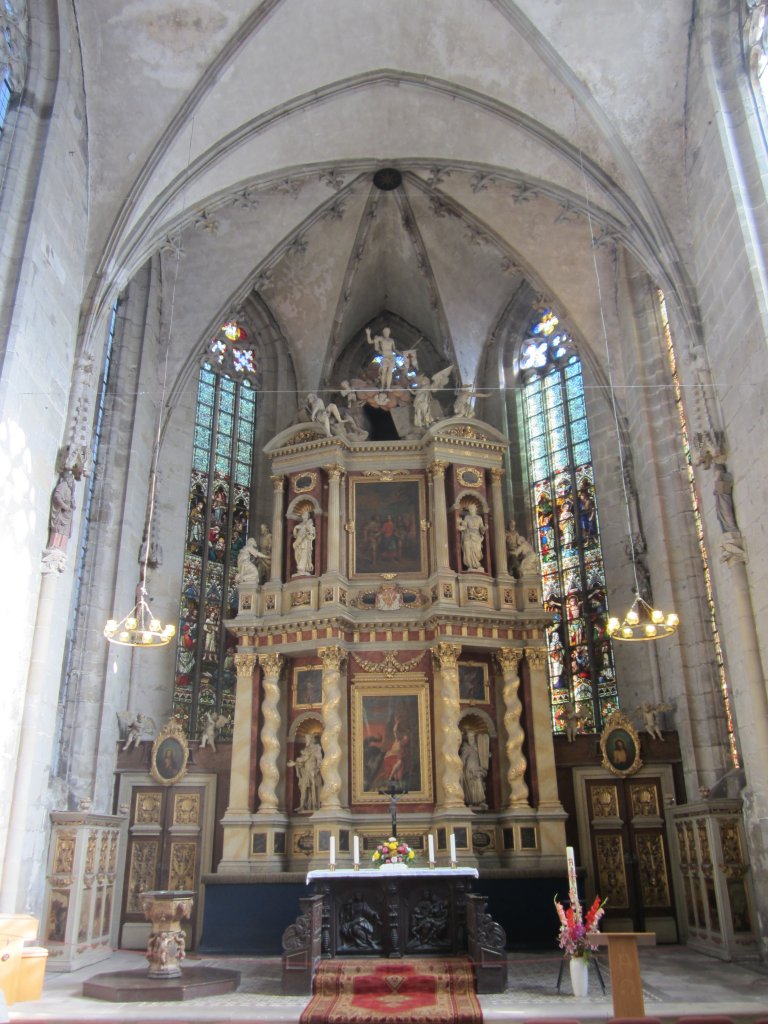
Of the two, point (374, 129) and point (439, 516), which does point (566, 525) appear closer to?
point (439, 516)

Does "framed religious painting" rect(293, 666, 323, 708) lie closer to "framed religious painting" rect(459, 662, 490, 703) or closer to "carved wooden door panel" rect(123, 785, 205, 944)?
"carved wooden door panel" rect(123, 785, 205, 944)

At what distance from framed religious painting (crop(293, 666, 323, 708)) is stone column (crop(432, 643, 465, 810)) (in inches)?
83.5

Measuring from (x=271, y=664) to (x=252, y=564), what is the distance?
207cm

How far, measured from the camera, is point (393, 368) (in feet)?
63.4

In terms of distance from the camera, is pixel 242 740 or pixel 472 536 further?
pixel 472 536

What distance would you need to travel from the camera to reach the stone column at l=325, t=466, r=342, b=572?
17.1 m

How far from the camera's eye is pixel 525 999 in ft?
32.7

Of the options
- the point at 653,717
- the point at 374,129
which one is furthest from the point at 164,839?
the point at 374,129

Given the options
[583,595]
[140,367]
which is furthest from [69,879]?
[583,595]

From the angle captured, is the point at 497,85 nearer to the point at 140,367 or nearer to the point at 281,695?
the point at 140,367

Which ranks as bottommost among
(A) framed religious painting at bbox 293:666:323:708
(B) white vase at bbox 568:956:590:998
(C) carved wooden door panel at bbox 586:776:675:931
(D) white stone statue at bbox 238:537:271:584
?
(B) white vase at bbox 568:956:590:998

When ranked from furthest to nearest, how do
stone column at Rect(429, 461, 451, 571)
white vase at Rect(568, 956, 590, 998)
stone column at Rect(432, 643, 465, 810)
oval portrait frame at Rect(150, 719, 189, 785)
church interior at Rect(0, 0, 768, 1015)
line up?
stone column at Rect(429, 461, 451, 571)
oval portrait frame at Rect(150, 719, 189, 785)
stone column at Rect(432, 643, 465, 810)
church interior at Rect(0, 0, 768, 1015)
white vase at Rect(568, 956, 590, 998)

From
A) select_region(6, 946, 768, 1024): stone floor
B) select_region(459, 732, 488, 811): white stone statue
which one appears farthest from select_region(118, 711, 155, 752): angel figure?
select_region(459, 732, 488, 811): white stone statue

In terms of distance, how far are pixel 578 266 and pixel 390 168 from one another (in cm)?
432
